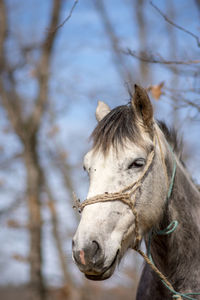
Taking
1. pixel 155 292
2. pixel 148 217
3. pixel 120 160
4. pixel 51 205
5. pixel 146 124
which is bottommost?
pixel 155 292

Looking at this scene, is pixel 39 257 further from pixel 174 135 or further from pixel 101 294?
pixel 101 294

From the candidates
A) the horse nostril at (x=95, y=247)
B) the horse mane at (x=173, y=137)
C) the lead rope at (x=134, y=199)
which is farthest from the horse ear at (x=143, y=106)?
the horse nostril at (x=95, y=247)

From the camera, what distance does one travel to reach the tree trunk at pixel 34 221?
8.88m

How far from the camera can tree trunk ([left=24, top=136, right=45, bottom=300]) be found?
888 centimetres

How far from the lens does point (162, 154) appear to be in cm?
312

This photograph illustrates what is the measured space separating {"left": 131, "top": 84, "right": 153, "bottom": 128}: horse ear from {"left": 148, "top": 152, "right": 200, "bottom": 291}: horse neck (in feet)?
1.36

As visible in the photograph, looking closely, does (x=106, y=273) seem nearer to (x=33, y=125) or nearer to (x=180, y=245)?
(x=180, y=245)

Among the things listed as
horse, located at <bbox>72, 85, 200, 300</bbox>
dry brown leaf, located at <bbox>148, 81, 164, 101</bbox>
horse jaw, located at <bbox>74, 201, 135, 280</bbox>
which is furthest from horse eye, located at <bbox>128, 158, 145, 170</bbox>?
dry brown leaf, located at <bbox>148, 81, 164, 101</bbox>

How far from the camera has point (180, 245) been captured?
10.1 feet

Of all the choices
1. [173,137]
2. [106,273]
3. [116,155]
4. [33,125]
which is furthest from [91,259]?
[33,125]

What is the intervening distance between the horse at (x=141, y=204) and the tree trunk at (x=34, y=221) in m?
6.02

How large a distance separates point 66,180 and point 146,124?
12123mm

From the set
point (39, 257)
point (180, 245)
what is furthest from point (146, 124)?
point (39, 257)

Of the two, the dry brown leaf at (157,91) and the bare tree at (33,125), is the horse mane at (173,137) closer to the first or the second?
the dry brown leaf at (157,91)
